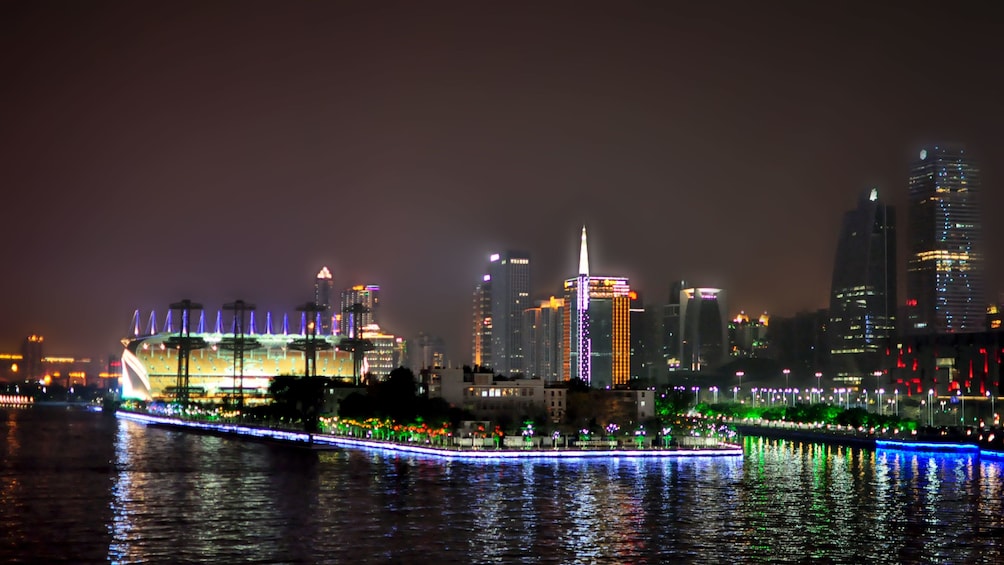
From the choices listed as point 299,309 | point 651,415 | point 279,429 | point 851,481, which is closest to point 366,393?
point 279,429

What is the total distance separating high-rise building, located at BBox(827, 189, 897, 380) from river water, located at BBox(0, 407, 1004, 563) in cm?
11552

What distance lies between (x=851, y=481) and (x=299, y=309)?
344 feet

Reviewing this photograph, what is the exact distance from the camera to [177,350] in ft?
629

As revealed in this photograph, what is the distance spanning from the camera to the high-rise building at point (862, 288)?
189250 mm

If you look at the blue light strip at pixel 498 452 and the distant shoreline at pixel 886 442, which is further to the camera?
the distant shoreline at pixel 886 442

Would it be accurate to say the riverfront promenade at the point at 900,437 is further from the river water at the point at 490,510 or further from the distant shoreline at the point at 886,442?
the river water at the point at 490,510

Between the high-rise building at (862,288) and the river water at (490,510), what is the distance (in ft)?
379

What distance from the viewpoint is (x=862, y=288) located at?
630 feet

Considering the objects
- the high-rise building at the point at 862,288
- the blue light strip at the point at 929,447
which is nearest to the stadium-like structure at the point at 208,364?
the high-rise building at the point at 862,288

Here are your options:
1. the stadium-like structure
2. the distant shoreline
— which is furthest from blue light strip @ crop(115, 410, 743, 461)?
the stadium-like structure

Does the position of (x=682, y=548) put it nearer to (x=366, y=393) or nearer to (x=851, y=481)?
(x=851, y=481)

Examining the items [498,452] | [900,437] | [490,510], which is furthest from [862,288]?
[490,510]

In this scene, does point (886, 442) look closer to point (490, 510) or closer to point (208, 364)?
point (490, 510)

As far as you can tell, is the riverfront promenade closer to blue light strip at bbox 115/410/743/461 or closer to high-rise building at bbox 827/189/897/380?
blue light strip at bbox 115/410/743/461
